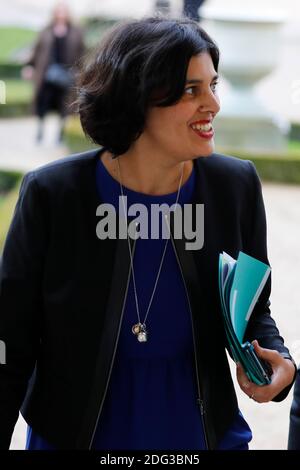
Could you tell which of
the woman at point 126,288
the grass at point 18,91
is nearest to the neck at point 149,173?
the woman at point 126,288

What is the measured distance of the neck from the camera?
7.03 feet

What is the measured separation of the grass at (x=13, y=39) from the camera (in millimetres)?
20328

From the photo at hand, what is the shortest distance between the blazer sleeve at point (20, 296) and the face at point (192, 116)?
0.31m

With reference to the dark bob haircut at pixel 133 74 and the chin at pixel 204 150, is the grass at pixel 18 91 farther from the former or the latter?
the chin at pixel 204 150

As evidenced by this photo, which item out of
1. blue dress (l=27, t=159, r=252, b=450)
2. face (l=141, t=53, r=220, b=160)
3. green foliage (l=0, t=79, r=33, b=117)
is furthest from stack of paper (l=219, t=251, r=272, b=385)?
green foliage (l=0, t=79, r=33, b=117)

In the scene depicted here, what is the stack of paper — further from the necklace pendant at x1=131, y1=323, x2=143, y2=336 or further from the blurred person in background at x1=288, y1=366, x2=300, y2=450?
the blurred person in background at x1=288, y1=366, x2=300, y2=450

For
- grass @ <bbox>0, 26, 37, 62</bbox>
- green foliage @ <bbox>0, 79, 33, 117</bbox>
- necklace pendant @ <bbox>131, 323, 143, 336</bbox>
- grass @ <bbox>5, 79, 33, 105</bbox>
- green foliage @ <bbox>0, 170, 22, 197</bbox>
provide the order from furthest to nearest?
grass @ <bbox>0, 26, 37, 62</bbox> → grass @ <bbox>5, 79, 33, 105</bbox> → green foliage @ <bbox>0, 79, 33, 117</bbox> → green foliage @ <bbox>0, 170, 22, 197</bbox> → necklace pendant @ <bbox>131, 323, 143, 336</bbox>

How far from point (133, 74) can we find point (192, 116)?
0.15 metres

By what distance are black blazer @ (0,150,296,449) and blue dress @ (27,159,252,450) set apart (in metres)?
0.03

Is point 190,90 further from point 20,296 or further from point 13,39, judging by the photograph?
point 13,39

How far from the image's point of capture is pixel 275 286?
6148mm

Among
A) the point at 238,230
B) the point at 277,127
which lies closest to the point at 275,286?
the point at 238,230
